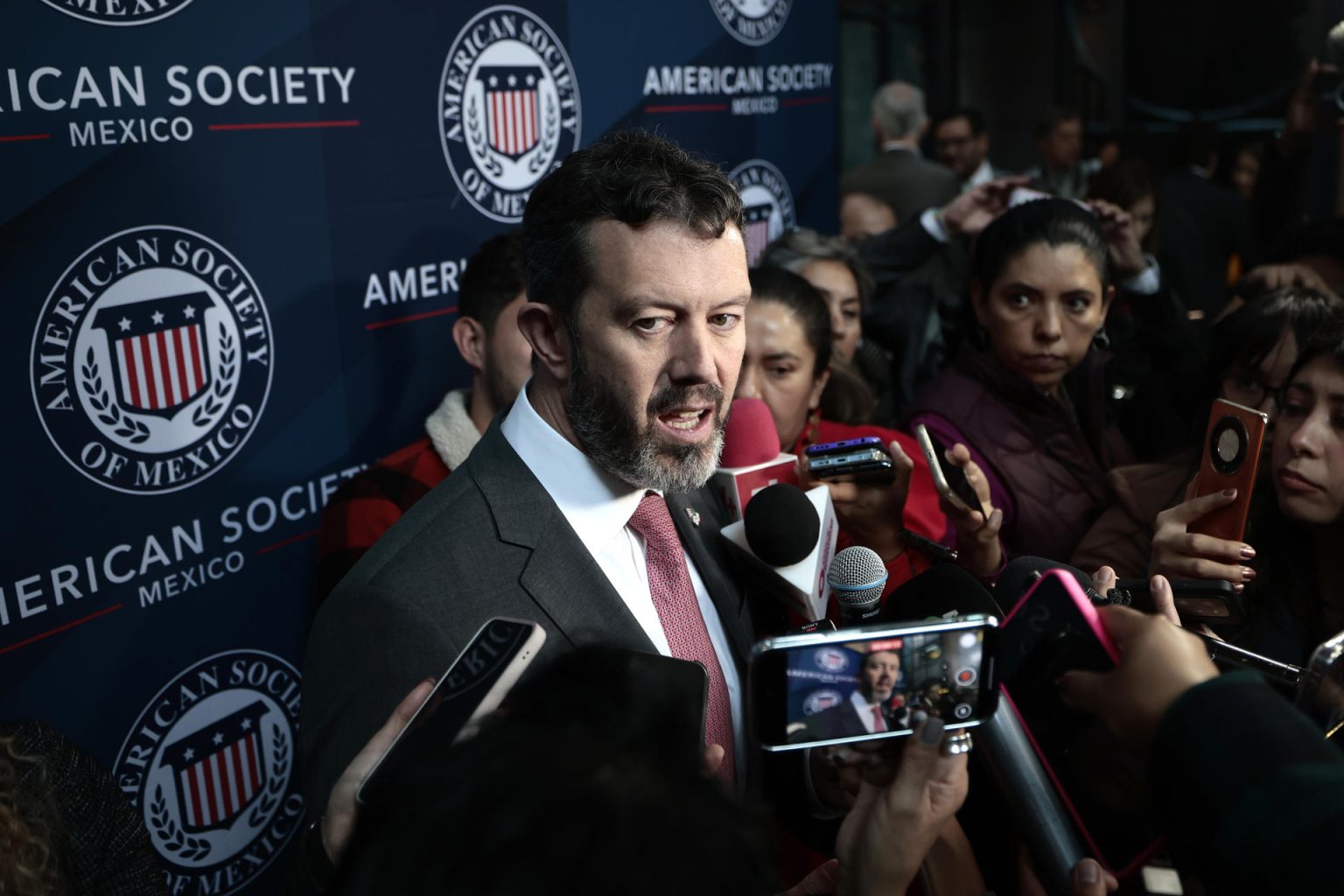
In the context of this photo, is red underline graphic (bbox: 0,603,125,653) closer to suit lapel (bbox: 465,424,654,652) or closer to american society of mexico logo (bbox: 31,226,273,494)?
american society of mexico logo (bbox: 31,226,273,494)

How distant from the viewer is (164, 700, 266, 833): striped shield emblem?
2.13 m

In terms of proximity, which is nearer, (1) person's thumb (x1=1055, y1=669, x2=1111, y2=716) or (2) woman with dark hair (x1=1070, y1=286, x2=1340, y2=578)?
(1) person's thumb (x1=1055, y1=669, x2=1111, y2=716)

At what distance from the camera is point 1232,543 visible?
1502mm

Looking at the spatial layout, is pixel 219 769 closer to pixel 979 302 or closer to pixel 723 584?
pixel 723 584

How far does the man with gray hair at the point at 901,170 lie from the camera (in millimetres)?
4988

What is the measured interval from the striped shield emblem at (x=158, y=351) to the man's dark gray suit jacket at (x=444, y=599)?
835 millimetres

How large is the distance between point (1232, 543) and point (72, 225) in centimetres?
186

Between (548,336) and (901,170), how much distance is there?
157 inches

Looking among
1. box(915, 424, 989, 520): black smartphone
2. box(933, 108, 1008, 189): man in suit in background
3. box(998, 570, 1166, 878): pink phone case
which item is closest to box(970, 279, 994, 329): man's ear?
box(915, 424, 989, 520): black smartphone

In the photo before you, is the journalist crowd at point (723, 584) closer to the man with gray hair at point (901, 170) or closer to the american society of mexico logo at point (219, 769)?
the american society of mexico logo at point (219, 769)

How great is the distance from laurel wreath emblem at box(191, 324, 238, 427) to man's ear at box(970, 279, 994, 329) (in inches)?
65.6

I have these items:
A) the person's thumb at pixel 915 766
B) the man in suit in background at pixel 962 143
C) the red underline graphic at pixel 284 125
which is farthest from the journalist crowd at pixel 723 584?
the man in suit in background at pixel 962 143

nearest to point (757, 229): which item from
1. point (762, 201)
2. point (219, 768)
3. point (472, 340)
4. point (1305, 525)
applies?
point (762, 201)

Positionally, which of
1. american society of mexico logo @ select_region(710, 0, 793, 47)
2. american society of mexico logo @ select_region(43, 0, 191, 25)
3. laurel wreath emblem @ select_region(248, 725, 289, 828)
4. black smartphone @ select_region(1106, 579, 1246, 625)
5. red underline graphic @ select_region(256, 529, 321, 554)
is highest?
american society of mexico logo @ select_region(710, 0, 793, 47)
